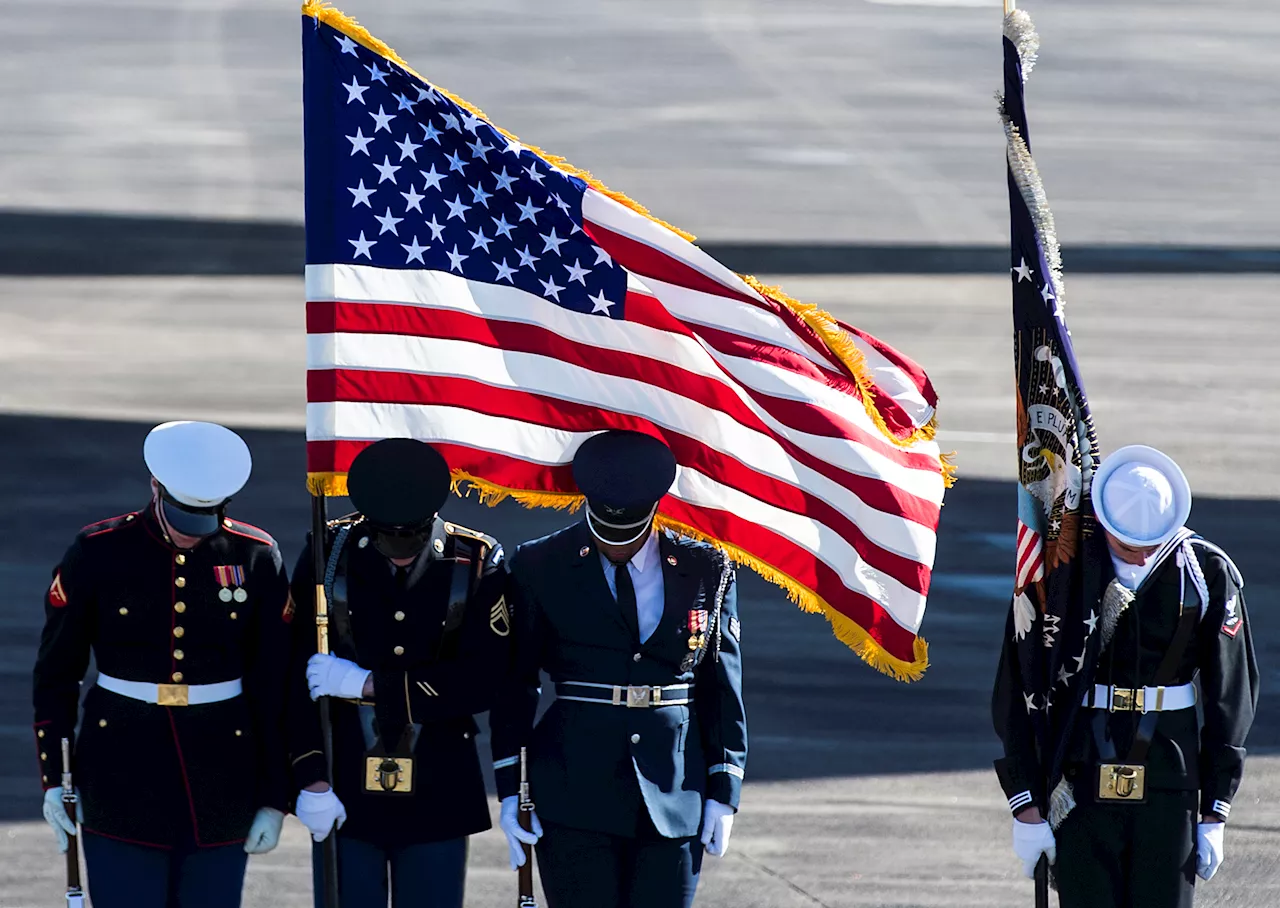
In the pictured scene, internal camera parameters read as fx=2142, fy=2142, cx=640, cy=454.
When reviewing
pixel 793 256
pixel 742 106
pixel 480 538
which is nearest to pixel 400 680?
pixel 480 538

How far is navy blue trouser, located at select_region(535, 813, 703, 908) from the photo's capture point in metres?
6.32

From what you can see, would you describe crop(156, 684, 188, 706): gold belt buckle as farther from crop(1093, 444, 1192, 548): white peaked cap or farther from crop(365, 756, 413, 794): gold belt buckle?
crop(1093, 444, 1192, 548): white peaked cap

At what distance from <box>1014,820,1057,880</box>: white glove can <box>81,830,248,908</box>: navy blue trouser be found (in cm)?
232

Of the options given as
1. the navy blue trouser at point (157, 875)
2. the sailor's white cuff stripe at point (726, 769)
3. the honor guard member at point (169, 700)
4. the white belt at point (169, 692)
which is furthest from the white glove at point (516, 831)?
the white belt at point (169, 692)

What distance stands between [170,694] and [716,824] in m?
1.67

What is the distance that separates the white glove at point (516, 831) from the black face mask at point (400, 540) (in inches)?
31.6

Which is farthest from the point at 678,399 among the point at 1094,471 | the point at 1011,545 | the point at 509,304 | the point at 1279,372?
the point at 1279,372

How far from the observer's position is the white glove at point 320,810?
6.19 meters

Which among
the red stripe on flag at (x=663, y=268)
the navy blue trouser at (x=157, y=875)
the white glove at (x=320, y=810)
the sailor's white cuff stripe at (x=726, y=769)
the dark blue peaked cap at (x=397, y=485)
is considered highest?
the red stripe on flag at (x=663, y=268)

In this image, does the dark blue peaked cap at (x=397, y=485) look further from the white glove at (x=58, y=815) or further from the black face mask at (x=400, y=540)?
the white glove at (x=58, y=815)

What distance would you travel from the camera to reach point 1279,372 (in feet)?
60.3

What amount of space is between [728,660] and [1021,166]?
1715 mm

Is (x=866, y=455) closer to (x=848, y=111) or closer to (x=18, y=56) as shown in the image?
(x=848, y=111)

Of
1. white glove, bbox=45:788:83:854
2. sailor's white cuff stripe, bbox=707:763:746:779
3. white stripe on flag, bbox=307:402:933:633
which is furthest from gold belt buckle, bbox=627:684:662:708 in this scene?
white glove, bbox=45:788:83:854
